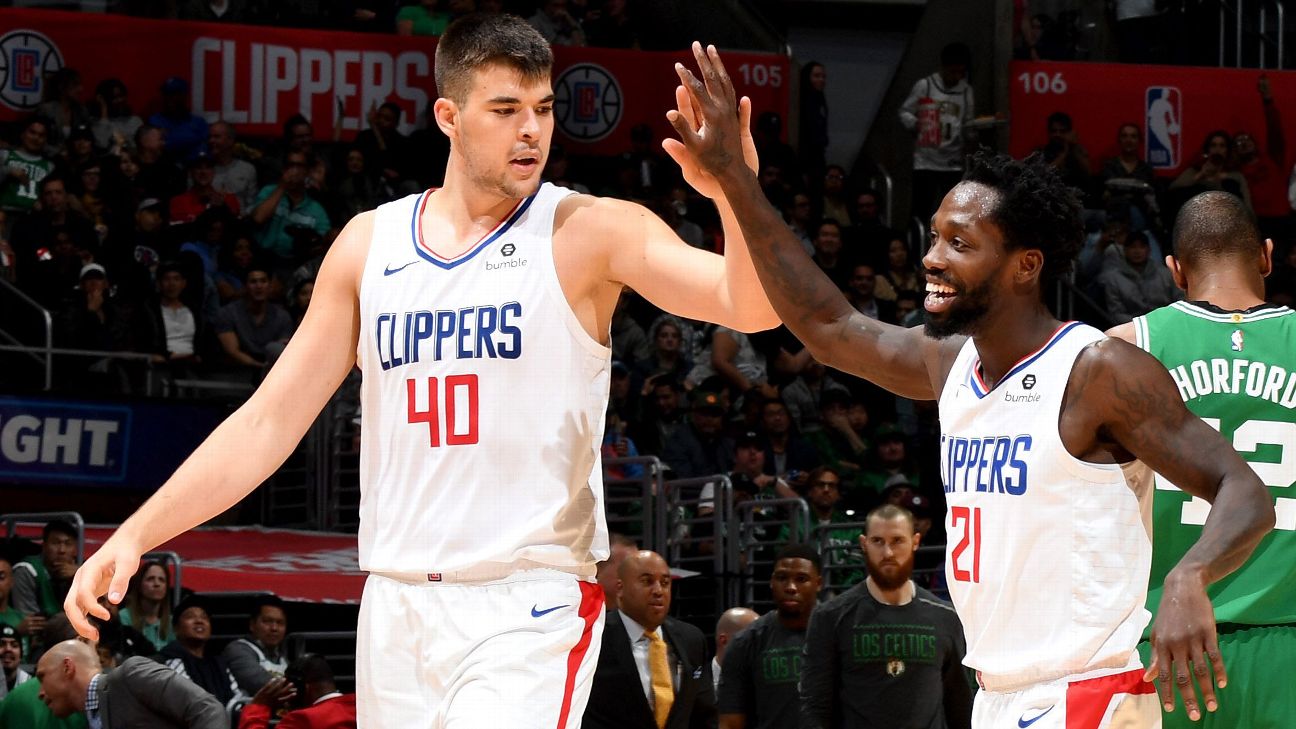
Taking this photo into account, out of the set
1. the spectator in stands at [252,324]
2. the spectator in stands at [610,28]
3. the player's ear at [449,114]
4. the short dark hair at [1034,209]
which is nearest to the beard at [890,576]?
the short dark hair at [1034,209]

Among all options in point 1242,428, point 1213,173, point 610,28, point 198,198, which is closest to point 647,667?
point 1242,428

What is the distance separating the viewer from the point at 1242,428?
17.8ft

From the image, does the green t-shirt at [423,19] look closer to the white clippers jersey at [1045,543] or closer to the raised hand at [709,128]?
the raised hand at [709,128]

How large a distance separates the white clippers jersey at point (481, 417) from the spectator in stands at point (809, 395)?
1112 cm

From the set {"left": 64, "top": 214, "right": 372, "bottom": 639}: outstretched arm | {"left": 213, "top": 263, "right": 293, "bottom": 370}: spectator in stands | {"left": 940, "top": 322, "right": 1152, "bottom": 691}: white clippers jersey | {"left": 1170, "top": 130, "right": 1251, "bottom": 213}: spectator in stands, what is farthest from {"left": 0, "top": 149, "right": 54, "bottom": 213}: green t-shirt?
{"left": 940, "top": 322, "right": 1152, "bottom": 691}: white clippers jersey

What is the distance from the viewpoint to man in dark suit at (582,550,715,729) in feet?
29.9

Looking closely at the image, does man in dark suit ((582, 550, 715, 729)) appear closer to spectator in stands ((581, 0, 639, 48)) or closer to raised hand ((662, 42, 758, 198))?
raised hand ((662, 42, 758, 198))

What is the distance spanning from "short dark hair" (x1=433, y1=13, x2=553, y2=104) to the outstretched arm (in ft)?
1.47

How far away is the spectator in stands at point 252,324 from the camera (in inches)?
600

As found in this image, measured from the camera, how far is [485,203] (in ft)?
15.8

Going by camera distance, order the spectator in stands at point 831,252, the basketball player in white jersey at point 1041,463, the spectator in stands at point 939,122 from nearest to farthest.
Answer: the basketball player in white jersey at point 1041,463 → the spectator in stands at point 831,252 → the spectator in stands at point 939,122

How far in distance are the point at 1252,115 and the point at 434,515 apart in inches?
674

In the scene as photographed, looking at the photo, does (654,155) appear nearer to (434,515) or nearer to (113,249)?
(113,249)

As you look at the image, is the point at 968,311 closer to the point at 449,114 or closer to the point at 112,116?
the point at 449,114
